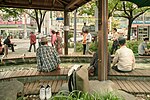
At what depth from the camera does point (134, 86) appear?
593 cm

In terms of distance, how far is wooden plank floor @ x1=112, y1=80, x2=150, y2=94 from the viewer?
5.44 m

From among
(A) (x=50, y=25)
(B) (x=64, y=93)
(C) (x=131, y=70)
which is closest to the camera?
(B) (x=64, y=93)

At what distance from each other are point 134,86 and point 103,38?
1452 millimetres

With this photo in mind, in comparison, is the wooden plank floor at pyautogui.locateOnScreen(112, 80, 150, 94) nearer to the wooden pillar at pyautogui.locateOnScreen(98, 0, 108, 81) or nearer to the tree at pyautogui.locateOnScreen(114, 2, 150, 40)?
the wooden pillar at pyautogui.locateOnScreen(98, 0, 108, 81)

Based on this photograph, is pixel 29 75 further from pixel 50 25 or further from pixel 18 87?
pixel 50 25

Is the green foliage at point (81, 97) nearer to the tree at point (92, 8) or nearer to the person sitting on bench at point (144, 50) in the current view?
the person sitting on bench at point (144, 50)

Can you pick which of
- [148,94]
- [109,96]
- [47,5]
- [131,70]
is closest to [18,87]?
[109,96]

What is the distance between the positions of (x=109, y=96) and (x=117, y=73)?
330cm

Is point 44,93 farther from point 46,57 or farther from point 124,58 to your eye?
point 124,58

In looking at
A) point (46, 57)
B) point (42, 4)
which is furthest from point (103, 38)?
point (42, 4)

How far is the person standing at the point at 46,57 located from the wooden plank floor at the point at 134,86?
1.88 m

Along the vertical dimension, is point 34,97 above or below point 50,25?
below

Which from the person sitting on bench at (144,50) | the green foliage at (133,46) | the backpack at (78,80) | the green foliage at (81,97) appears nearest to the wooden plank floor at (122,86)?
the backpack at (78,80)

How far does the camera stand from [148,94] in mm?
5359
